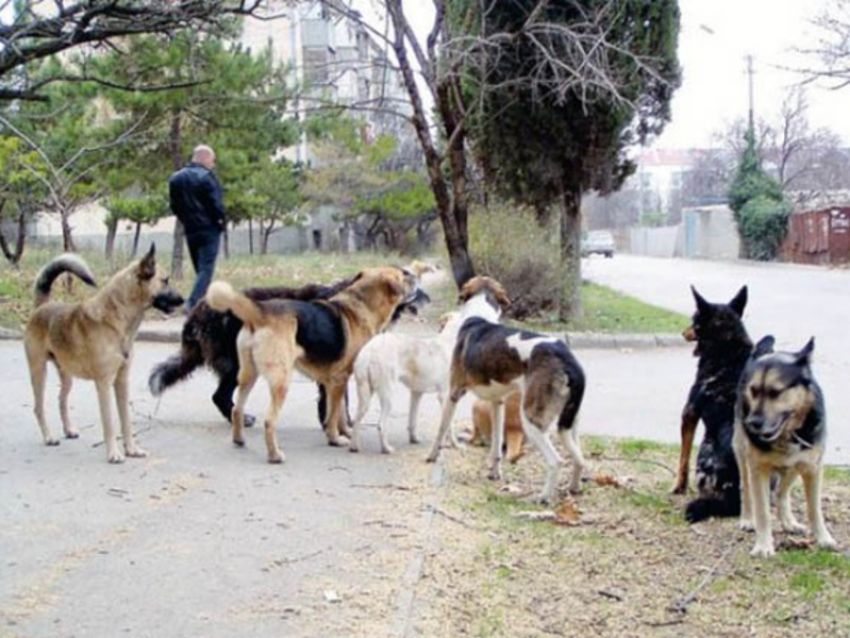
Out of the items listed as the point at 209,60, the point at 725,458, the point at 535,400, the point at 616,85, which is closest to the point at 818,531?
the point at 725,458

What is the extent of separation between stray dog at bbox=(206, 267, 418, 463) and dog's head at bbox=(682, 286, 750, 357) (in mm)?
2620

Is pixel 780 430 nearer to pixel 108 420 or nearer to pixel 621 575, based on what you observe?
pixel 621 575

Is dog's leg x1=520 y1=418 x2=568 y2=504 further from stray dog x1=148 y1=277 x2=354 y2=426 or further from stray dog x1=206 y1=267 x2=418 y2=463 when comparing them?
stray dog x1=148 y1=277 x2=354 y2=426

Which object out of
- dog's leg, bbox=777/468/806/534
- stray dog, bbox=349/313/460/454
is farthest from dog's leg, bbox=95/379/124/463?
dog's leg, bbox=777/468/806/534

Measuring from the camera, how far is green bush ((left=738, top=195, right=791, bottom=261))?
48969 mm

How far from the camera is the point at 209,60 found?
808 inches

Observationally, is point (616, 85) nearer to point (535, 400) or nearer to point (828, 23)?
point (535, 400)

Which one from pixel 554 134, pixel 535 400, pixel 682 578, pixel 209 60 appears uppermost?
pixel 209 60

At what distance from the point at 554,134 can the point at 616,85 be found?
169 centimetres

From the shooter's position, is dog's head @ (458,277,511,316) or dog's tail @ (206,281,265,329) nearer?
dog's tail @ (206,281,265,329)

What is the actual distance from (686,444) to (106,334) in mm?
4056

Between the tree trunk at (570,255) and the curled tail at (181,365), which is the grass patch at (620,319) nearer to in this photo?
the tree trunk at (570,255)

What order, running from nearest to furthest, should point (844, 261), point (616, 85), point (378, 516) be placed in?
point (378, 516) < point (616, 85) < point (844, 261)

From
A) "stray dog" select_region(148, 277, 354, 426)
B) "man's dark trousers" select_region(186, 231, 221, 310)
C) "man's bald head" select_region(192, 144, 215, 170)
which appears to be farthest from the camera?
"man's dark trousers" select_region(186, 231, 221, 310)
